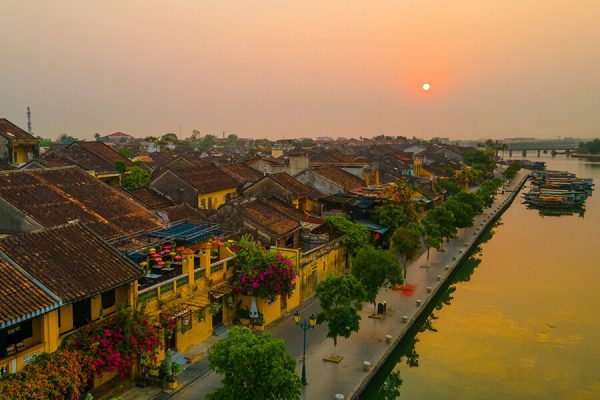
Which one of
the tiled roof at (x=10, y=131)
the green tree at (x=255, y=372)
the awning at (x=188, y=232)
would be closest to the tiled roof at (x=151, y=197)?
the tiled roof at (x=10, y=131)

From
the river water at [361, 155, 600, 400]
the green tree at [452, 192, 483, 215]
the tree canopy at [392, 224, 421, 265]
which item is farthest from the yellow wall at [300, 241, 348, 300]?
the green tree at [452, 192, 483, 215]

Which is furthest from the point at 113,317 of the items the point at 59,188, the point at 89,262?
the point at 59,188

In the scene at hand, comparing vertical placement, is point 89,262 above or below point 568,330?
above

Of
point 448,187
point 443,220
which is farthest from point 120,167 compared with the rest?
point 448,187

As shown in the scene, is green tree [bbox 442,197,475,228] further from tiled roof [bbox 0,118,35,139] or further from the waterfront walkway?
tiled roof [bbox 0,118,35,139]

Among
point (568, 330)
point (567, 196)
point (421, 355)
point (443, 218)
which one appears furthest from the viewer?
point (567, 196)

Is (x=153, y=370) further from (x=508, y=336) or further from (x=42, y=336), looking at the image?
(x=508, y=336)

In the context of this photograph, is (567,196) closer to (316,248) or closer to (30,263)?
(316,248)
